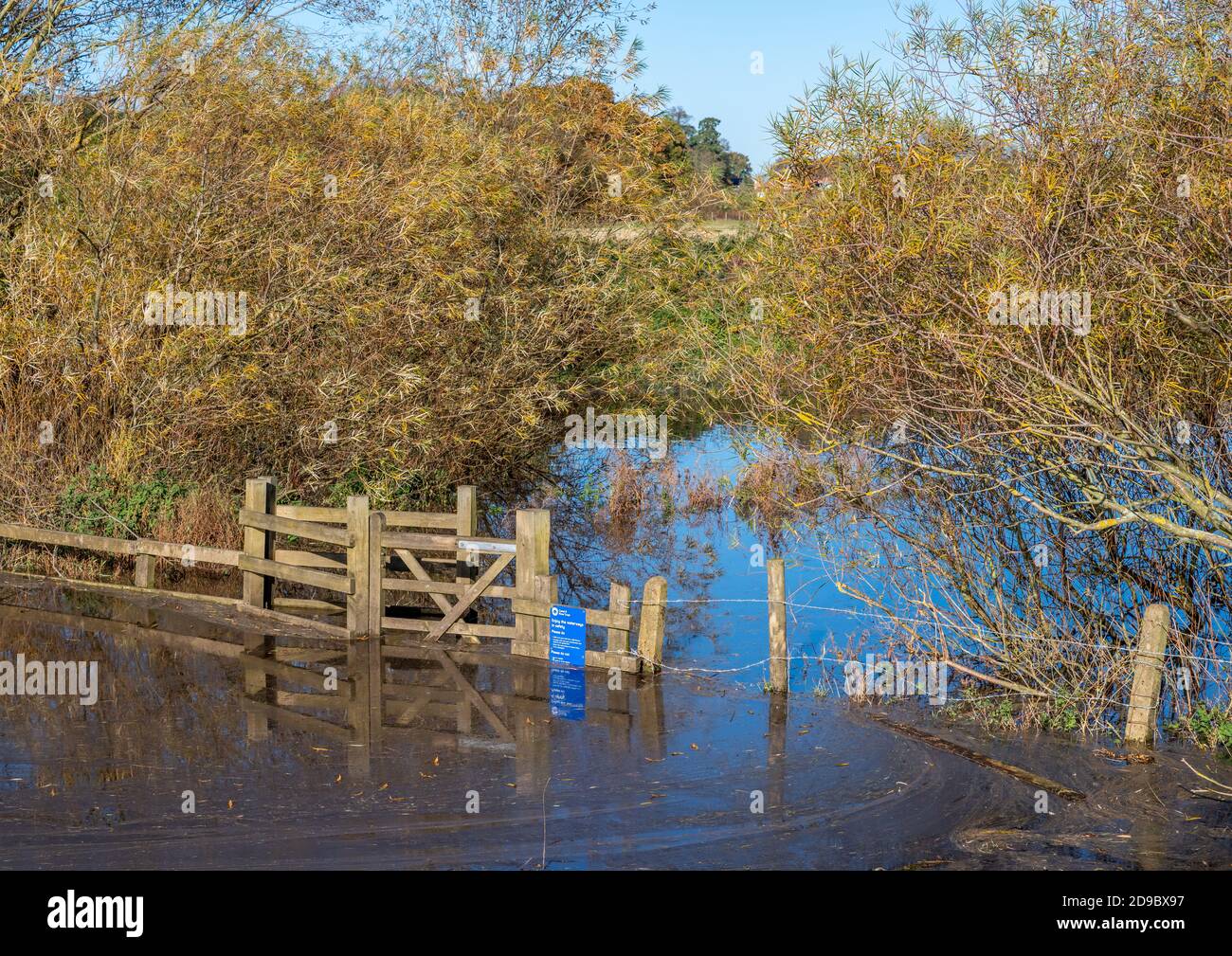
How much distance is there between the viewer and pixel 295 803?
28.0ft

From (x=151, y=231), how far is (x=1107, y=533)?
12.4 m

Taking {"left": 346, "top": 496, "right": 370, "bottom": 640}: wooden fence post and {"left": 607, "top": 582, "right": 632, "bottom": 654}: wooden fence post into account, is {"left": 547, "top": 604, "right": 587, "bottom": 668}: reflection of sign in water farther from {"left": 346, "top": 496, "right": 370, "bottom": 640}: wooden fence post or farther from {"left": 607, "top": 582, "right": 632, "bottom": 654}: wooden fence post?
{"left": 346, "top": 496, "right": 370, "bottom": 640}: wooden fence post

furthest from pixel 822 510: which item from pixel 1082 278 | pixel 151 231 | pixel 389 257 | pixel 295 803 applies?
pixel 151 231

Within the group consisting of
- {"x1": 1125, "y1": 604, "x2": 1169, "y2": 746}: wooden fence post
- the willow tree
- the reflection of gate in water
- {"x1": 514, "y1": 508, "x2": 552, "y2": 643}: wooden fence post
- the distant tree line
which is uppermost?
the distant tree line

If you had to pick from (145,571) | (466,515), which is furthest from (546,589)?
(145,571)

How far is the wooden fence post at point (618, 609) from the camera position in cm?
1174

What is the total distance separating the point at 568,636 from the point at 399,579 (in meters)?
2.35

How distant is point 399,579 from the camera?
1335 centimetres

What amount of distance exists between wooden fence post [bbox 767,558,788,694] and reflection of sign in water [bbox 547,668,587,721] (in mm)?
1696

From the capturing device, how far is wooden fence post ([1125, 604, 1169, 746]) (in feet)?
32.0

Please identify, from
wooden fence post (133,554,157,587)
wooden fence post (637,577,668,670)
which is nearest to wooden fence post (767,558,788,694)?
wooden fence post (637,577,668,670)

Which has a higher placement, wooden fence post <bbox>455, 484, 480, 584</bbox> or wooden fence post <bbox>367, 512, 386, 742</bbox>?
wooden fence post <bbox>455, 484, 480, 584</bbox>

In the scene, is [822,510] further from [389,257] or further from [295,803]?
[389,257]

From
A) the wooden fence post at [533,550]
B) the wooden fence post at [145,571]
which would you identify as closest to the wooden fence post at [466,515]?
the wooden fence post at [533,550]
